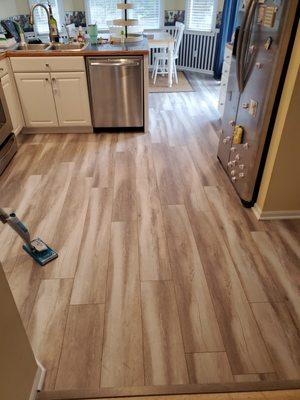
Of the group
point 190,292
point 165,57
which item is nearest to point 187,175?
point 190,292

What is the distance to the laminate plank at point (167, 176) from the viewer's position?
258cm

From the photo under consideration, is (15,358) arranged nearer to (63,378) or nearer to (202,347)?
(63,378)

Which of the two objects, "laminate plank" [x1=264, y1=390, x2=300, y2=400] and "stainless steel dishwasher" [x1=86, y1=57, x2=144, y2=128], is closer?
"laminate plank" [x1=264, y1=390, x2=300, y2=400]

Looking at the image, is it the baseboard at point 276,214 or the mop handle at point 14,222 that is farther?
the baseboard at point 276,214

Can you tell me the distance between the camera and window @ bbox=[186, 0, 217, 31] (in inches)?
224

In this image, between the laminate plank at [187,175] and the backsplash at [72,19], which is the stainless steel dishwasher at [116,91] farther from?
the backsplash at [72,19]

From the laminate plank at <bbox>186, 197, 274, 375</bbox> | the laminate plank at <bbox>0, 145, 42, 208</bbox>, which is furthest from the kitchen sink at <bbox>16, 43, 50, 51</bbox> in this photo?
the laminate plank at <bbox>186, 197, 274, 375</bbox>

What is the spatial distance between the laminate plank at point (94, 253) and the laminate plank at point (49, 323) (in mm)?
75

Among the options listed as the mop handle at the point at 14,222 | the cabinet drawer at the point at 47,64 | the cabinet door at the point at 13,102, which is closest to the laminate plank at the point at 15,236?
the mop handle at the point at 14,222

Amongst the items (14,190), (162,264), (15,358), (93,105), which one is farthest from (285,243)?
(93,105)

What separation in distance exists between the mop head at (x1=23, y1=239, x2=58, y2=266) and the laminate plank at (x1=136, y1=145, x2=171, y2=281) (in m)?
0.59

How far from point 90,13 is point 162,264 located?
6007 millimetres

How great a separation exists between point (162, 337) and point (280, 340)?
591 mm

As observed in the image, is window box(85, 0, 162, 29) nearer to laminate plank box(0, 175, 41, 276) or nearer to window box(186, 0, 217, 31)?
window box(186, 0, 217, 31)
